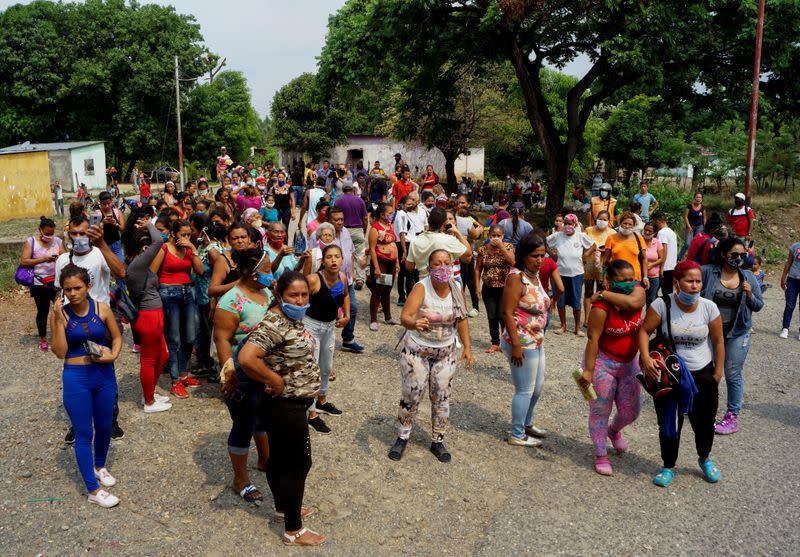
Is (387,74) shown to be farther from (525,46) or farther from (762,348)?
(762,348)

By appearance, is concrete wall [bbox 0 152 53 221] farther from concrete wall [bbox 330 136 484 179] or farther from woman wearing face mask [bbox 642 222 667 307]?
concrete wall [bbox 330 136 484 179]

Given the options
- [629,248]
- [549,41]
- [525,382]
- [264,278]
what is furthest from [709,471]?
[549,41]

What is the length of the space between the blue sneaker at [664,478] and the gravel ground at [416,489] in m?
0.08

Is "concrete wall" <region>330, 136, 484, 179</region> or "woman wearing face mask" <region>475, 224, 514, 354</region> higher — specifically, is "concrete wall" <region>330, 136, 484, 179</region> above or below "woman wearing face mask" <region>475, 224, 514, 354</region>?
above

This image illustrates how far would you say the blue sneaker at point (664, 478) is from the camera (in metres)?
5.06

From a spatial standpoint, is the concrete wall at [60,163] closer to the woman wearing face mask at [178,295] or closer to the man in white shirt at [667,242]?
the woman wearing face mask at [178,295]

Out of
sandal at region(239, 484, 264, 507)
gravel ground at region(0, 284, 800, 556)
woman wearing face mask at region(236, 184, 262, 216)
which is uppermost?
woman wearing face mask at region(236, 184, 262, 216)

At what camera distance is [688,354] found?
16.5ft

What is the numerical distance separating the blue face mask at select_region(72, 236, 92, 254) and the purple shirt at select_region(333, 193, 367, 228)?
498 cm

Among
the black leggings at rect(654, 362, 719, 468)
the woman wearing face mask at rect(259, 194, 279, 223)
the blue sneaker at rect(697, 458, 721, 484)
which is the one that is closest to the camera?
the black leggings at rect(654, 362, 719, 468)

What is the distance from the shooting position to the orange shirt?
8.61 m

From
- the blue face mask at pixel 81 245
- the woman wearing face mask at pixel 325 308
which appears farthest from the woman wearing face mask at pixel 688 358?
the blue face mask at pixel 81 245

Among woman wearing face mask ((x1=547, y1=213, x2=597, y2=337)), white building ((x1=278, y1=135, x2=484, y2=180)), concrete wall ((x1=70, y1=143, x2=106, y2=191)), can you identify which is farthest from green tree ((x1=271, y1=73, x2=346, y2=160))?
woman wearing face mask ((x1=547, y1=213, x2=597, y2=337))

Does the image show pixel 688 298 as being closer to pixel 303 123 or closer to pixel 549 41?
pixel 549 41
